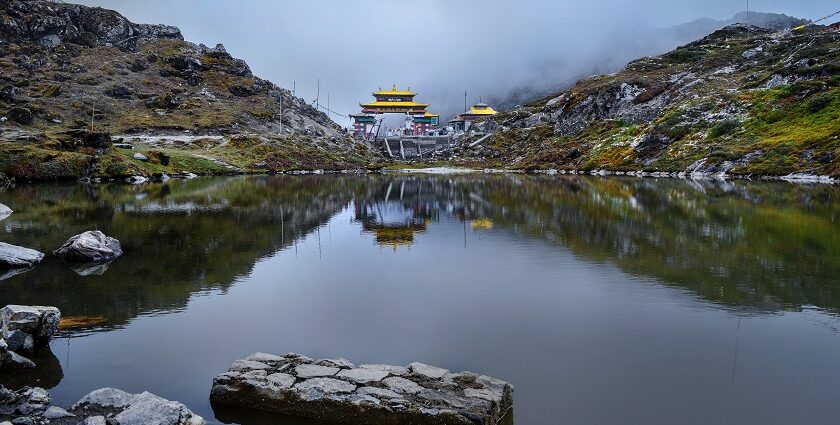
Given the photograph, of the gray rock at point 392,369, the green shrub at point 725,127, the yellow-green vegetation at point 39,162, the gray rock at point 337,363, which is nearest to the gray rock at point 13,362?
the gray rock at point 337,363

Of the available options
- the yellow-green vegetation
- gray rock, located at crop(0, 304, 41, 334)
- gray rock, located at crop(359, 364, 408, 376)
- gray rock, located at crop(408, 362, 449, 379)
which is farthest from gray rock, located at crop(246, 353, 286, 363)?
the yellow-green vegetation

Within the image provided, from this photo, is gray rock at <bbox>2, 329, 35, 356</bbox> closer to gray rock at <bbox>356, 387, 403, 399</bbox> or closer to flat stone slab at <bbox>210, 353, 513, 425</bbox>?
flat stone slab at <bbox>210, 353, 513, 425</bbox>

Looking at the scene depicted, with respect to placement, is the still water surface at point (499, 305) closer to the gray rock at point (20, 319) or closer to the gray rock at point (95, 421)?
the gray rock at point (20, 319)

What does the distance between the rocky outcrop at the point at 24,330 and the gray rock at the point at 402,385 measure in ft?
32.2

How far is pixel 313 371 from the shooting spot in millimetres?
14016

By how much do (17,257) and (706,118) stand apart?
13006cm

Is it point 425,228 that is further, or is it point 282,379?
point 425,228

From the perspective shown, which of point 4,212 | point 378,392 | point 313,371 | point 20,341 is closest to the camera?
point 378,392

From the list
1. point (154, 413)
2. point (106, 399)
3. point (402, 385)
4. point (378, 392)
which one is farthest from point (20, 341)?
point (402, 385)

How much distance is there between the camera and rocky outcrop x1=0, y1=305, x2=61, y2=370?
15648 millimetres

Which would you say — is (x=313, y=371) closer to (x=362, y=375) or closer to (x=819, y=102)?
(x=362, y=375)

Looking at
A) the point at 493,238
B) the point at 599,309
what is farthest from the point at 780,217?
the point at 599,309

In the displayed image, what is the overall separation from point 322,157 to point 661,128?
82.9 metres

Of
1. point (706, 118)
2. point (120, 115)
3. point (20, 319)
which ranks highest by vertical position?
point (120, 115)
